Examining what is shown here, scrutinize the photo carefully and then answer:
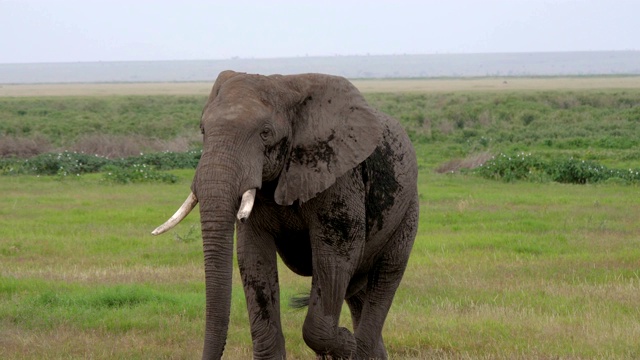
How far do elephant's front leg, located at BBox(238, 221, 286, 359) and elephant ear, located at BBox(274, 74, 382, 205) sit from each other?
1.63 ft

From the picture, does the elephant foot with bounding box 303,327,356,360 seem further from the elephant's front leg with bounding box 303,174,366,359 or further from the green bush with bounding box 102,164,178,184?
the green bush with bounding box 102,164,178,184

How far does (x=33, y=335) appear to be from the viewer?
8367mm

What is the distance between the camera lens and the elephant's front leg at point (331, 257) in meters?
6.36

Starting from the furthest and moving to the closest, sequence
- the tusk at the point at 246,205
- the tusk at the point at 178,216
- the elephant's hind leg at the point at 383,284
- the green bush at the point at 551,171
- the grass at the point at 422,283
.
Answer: the green bush at the point at 551,171 < the grass at the point at 422,283 < the elephant's hind leg at the point at 383,284 < the tusk at the point at 178,216 < the tusk at the point at 246,205

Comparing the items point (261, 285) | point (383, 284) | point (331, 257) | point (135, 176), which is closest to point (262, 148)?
point (331, 257)

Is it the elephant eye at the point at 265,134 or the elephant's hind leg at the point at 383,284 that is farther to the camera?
the elephant's hind leg at the point at 383,284

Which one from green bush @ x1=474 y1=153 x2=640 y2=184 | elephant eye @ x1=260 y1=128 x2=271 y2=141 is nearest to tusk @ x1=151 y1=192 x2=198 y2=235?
elephant eye @ x1=260 y1=128 x2=271 y2=141

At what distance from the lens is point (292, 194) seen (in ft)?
20.0

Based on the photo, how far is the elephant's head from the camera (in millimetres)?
5430

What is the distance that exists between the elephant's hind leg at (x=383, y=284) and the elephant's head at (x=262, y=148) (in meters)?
1.23

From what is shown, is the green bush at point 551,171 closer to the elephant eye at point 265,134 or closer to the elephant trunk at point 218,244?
the elephant eye at point 265,134

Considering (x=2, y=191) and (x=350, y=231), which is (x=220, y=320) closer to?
(x=350, y=231)

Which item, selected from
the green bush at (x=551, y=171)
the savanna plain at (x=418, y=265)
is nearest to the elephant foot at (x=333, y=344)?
the savanna plain at (x=418, y=265)

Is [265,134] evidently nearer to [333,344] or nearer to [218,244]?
[218,244]
